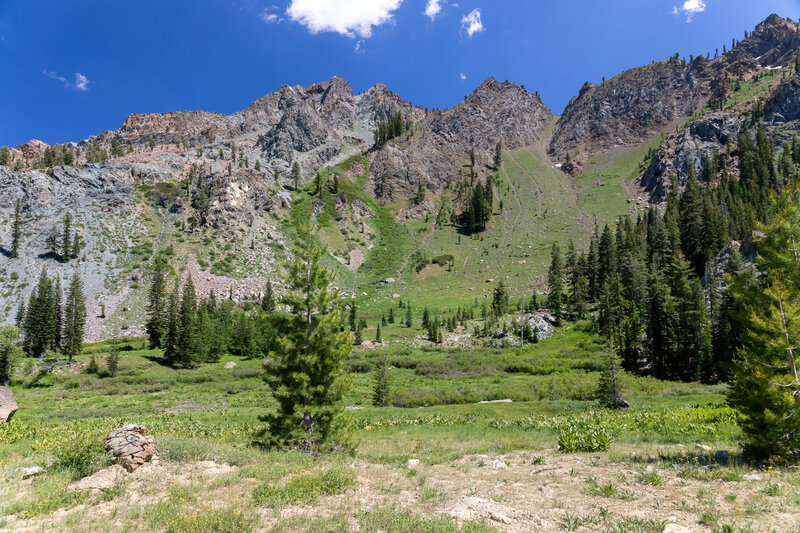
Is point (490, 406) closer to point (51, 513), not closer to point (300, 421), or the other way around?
point (300, 421)

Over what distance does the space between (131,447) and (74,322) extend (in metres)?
89.7

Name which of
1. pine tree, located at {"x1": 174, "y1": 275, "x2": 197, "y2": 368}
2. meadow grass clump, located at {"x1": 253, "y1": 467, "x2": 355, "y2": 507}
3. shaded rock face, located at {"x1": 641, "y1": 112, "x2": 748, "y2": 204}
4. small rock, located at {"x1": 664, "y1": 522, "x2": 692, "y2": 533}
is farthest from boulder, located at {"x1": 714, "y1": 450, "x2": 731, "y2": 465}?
shaded rock face, located at {"x1": 641, "y1": 112, "x2": 748, "y2": 204}

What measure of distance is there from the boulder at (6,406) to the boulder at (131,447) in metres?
16.1

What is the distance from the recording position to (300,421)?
16.1 metres

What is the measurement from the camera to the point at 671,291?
212 ft

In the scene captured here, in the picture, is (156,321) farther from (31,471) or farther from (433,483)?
(433,483)

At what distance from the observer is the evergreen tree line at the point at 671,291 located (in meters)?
48.4

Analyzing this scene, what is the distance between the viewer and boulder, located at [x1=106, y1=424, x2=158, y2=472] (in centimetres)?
1145

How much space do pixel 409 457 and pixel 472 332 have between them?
224 feet

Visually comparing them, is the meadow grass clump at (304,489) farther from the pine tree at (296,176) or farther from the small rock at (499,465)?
the pine tree at (296,176)

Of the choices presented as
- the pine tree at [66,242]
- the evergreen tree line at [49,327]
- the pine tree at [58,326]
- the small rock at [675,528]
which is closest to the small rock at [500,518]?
the small rock at [675,528]

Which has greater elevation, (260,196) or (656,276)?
(260,196)

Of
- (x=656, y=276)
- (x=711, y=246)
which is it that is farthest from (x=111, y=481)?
(x=711, y=246)

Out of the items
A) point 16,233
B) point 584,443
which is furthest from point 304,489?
point 16,233
